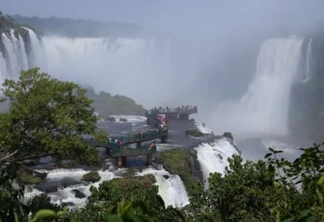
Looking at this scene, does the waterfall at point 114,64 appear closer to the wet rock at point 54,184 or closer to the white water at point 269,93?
the white water at point 269,93

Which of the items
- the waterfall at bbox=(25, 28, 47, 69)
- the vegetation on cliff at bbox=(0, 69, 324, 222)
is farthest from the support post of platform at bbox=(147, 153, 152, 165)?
the waterfall at bbox=(25, 28, 47, 69)

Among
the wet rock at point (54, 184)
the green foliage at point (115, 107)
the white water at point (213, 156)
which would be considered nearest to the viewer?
the wet rock at point (54, 184)

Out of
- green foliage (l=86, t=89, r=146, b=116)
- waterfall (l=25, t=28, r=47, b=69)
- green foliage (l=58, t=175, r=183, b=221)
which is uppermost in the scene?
waterfall (l=25, t=28, r=47, b=69)

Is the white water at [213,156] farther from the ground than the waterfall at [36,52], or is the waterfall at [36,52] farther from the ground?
the waterfall at [36,52]

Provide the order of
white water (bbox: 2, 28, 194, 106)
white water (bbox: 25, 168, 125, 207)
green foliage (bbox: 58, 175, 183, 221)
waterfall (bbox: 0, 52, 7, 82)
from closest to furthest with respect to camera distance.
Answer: green foliage (bbox: 58, 175, 183, 221) → white water (bbox: 25, 168, 125, 207) → waterfall (bbox: 0, 52, 7, 82) → white water (bbox: 2, 28, 194, 106)

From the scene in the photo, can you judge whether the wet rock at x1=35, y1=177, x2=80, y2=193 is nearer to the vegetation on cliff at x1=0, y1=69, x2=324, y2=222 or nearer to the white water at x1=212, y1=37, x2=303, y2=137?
the vegetation on cliff at x1=0, y1=69, x2=324, y2=222

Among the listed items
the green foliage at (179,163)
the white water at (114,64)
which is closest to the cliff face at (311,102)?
the white water at (114,64)
